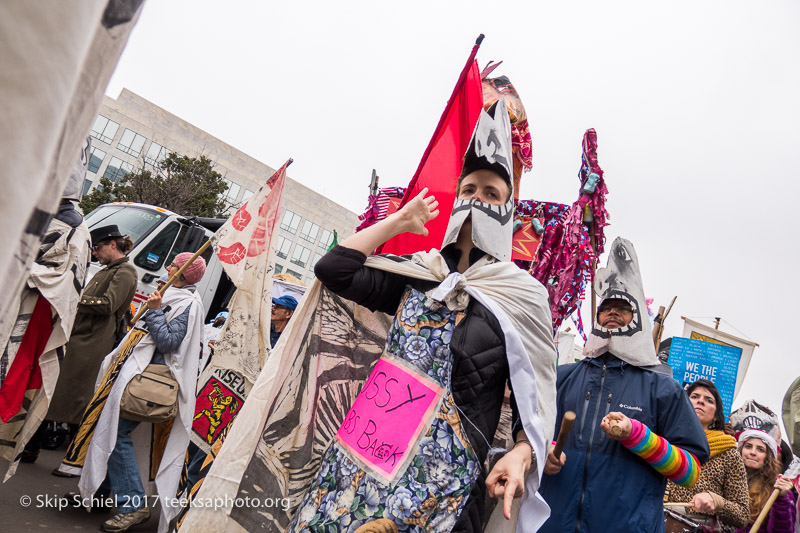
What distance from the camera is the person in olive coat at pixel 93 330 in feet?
17.0

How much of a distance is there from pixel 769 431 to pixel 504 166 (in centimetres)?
463

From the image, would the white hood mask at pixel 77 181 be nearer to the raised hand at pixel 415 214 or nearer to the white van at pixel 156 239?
the raised hand at pixel 415 214

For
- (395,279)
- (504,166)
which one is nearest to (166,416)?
(395,279)

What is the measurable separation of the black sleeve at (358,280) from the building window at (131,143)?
46928 mm

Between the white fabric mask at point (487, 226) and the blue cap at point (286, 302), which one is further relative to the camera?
the blue cap at point (286, 302)

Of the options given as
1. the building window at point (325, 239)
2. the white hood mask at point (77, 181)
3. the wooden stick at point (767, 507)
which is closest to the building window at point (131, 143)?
the building window at point (325, 239)

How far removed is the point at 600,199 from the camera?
489cm

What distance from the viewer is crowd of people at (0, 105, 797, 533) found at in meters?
1.96

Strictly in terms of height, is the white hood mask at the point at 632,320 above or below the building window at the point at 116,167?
below

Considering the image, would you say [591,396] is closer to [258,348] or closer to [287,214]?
[258,348]

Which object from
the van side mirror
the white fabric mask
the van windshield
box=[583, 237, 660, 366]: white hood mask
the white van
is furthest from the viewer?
the van side mirror

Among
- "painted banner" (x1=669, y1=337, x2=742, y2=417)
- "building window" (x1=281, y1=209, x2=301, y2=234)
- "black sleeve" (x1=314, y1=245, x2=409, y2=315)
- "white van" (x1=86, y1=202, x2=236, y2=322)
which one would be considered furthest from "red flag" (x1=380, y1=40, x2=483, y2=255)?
"building window" (x1=281, y1=209, x2=301, y2=234)

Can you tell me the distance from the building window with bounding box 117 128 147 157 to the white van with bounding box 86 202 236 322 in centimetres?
3835

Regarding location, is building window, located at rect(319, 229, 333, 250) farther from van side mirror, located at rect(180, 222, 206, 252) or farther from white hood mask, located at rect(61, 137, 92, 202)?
white hood mask, located at rect(61, 137, 92, 202)
